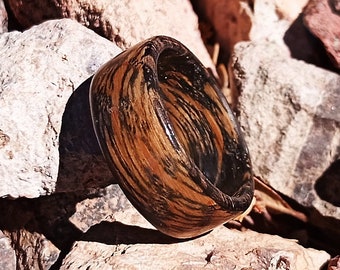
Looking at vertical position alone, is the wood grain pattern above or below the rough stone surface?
above

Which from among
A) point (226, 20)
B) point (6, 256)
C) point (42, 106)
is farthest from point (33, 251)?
point (226, 20)

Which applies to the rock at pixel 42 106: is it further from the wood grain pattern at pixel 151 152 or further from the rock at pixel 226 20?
the rock at pixel 226 20

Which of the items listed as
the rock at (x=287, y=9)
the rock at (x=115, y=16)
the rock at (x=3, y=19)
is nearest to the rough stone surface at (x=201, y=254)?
the rock at (x=115, y=16)

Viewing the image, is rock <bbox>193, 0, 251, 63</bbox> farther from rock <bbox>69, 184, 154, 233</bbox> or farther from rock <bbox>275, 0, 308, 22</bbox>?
rock <bbox>69, 184, 154, 233</bbox>

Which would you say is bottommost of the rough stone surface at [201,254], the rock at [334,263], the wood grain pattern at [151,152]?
the rock at [334,263]

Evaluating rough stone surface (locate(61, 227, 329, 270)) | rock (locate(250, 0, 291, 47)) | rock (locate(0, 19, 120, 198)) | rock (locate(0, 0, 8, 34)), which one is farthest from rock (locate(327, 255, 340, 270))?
rock (locate(0, 0, 8, 34))

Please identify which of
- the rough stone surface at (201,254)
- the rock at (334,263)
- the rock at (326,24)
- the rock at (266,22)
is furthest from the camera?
the rock at (266,22)
